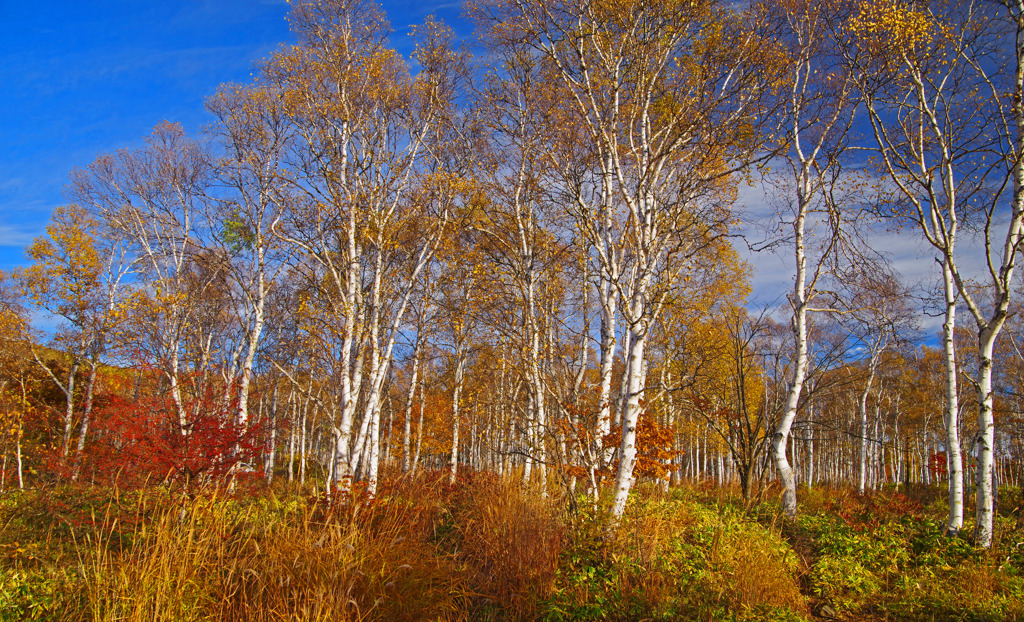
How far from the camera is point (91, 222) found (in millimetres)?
12945

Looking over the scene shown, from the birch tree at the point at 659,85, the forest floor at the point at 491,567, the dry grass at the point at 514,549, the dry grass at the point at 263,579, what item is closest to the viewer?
the dry grass at the point at 263,579

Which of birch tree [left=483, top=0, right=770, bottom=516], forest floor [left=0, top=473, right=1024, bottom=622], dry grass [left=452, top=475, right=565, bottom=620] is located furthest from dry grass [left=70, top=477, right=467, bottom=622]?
birch tree [left=483, top=0, right=770, bottom=516]

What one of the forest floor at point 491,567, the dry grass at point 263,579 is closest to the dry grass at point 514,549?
the forest floor at point 491,567

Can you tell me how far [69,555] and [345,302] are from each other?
4.64m

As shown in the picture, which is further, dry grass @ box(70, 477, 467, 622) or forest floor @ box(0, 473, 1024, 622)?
forest floor @ box(0, 473, 1024, 622)

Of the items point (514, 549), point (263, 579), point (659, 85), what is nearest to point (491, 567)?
point (514, 549)

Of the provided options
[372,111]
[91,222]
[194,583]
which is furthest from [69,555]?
[91,222]

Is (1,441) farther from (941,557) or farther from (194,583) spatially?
(941,557)

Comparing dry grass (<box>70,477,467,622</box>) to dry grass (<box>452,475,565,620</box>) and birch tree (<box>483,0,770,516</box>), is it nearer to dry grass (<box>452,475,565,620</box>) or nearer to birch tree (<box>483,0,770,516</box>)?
dry grass (<box>452,475,565,620</box>)

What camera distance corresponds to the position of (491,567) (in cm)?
466

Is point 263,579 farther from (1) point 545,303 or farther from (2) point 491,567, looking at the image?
(1) point 545,303

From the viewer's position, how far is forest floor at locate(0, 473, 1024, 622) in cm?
333

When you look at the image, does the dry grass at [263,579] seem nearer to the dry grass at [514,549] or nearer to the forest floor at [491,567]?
the forest floor at [491,567]

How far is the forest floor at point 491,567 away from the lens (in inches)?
131
